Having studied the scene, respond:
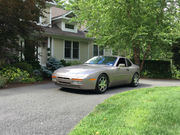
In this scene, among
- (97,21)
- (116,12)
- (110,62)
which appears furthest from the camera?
(97,21)

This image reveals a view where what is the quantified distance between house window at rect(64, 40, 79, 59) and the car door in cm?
964

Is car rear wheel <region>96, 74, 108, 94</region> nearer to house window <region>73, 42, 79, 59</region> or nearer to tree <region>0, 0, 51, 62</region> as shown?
tree <region>0, 0, 51, 62</region>

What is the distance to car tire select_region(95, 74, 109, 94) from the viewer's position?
21.4ft

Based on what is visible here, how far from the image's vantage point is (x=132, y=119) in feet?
12.2

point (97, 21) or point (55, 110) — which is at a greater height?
point (97, 21)

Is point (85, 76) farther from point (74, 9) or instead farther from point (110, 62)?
point (74, 9)

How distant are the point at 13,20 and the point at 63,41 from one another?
8255 millimetres

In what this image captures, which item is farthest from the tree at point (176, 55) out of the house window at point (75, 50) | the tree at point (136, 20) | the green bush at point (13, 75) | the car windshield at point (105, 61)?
the green bush at point (13, 75)

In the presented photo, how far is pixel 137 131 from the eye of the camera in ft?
10.2

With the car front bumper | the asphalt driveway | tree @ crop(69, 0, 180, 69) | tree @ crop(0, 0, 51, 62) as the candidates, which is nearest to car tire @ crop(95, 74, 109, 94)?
the car front bumper

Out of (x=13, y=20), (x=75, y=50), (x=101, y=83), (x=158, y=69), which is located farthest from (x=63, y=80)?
(x=75, y=50)

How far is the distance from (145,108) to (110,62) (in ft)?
11.5

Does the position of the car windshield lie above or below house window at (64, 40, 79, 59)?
below

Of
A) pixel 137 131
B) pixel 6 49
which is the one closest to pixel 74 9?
pixel 6 49
